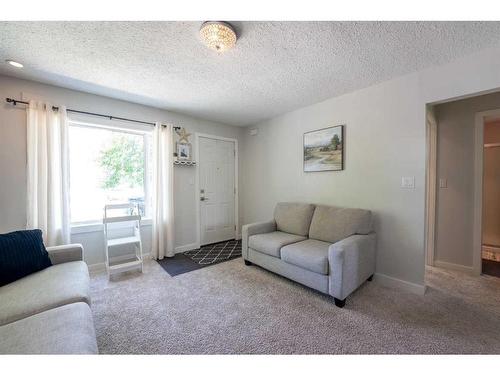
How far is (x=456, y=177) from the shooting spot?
2.66 meters

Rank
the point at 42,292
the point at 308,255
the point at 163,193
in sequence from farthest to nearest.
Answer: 1. the point at 163,193
2. the point at 308,255
3. the point at 42,292

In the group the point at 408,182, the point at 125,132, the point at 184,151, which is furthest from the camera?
the point at 184,151

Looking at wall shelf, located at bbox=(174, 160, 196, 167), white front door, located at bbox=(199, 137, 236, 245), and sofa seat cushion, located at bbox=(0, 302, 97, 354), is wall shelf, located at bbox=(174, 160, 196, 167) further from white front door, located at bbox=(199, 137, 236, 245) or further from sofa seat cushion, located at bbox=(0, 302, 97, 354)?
sofa seat cushion, located at bbox=(0, 302, 97, 354)

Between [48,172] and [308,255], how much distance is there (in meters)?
3.11

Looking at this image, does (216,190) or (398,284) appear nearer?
(398,284)

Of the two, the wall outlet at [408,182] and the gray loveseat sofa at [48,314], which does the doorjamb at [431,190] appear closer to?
the wall outlet at [408,182]

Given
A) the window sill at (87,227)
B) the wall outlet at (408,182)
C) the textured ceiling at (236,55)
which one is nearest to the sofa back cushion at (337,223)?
the wall outlet at (408,182)

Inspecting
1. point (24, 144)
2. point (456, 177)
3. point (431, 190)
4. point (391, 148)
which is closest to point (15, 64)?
point (24, 144)

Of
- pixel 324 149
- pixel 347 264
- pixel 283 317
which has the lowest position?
pixel 283 317

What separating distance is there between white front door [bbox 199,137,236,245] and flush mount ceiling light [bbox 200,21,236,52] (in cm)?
224

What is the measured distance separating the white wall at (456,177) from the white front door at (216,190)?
327cm

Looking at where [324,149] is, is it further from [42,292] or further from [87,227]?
[87,227]

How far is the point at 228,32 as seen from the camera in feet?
4.94
